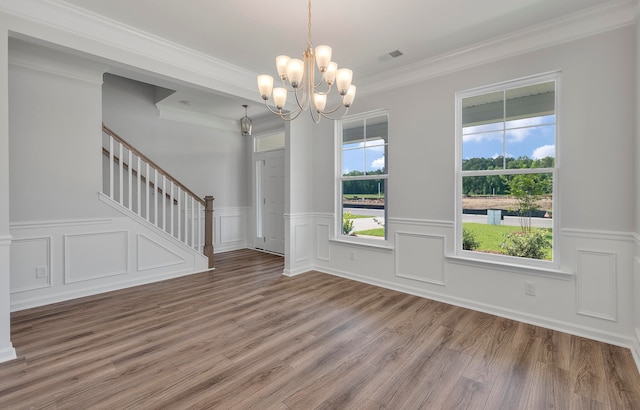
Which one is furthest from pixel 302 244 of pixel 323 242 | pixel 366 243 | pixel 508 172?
pixel 508 172

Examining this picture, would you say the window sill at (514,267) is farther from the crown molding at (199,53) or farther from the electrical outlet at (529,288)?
the crown molding at (199,53)

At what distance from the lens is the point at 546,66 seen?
2.82 m

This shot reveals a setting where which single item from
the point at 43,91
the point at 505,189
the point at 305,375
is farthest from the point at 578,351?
the point at 43,91

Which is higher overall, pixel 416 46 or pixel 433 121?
pixel 416 46

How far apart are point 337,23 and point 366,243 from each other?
271cm

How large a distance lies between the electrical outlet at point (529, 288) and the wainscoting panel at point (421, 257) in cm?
80

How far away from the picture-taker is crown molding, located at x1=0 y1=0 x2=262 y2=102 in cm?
239

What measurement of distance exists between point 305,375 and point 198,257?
3257mm

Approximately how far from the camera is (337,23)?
2.76 metres

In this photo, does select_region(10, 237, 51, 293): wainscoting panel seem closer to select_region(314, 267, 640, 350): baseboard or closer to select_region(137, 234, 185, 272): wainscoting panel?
select_region(137, 234, 185, 272): wainscoting panel

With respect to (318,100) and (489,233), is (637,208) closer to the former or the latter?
(489,233)

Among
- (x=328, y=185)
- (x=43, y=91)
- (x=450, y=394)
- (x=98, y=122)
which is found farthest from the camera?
(x=328, y=185)

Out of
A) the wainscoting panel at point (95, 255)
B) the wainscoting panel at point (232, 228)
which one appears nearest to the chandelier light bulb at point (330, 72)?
the wainscoting panel at point (95, 255)

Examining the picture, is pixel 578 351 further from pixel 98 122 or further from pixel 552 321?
pixel 98 122
